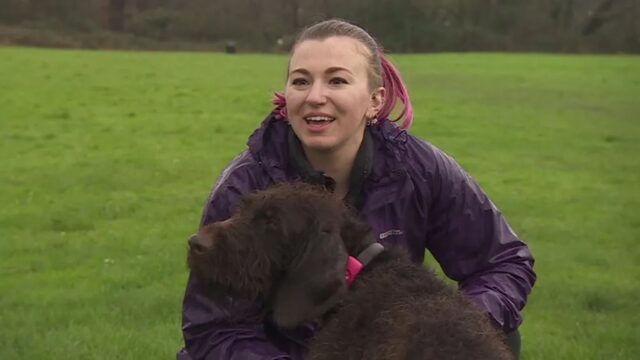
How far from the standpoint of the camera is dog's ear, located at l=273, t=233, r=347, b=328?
3.89m

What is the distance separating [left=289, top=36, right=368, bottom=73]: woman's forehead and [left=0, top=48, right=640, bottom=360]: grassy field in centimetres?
328

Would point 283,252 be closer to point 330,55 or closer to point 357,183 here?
point 357,183

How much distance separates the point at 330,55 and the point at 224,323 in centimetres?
137

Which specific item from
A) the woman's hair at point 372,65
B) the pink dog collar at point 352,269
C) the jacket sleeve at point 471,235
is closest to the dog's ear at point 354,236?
the pink dog collar at point 352,269

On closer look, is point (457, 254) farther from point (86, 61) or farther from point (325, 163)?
point (86, 61)

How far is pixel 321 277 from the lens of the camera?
3887 mm

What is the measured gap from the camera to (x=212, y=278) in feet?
13.2

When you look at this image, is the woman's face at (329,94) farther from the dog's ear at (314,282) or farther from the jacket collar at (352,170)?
the dog's ear at (314,282)

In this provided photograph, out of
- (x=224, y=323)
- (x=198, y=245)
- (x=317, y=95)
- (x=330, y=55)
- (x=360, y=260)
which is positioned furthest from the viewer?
(x=330, y=55)

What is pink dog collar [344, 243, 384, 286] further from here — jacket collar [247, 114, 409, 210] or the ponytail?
the ponytail

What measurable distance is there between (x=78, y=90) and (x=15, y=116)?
5991 mm

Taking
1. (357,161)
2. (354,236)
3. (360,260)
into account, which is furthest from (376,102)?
(360,260)

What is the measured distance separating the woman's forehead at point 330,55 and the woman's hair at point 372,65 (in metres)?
0.04

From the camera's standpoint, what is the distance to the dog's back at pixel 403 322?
11.7 feet
